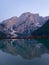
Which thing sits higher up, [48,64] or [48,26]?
[48,26]

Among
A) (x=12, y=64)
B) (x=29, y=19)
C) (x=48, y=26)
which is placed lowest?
(x=12, y=64)

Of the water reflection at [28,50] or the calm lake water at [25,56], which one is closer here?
the calm lake water at [25,56]

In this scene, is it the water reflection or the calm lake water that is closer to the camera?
the calm lake water

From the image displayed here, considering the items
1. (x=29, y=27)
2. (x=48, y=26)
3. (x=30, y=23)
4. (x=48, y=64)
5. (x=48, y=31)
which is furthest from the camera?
(x=30, y=23)

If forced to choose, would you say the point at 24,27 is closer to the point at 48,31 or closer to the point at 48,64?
the point at 48,31

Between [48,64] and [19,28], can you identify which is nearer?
[48,64]

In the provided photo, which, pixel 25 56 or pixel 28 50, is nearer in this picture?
pixel 25 56

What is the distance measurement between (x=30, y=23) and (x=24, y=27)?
9198 mm

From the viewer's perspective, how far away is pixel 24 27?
181 m

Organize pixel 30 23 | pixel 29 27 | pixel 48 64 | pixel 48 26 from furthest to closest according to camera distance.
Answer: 1. pixel 30 23
2. pixel 29 27
3. pixel 48 26
4. pixel 48 64

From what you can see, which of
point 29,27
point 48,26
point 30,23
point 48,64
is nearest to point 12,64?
point 48,64

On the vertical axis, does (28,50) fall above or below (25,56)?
below

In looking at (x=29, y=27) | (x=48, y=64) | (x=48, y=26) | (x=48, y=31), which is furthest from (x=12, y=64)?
(x=29, y=27)

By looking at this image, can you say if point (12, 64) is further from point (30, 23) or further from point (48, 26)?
point (30, 23)
